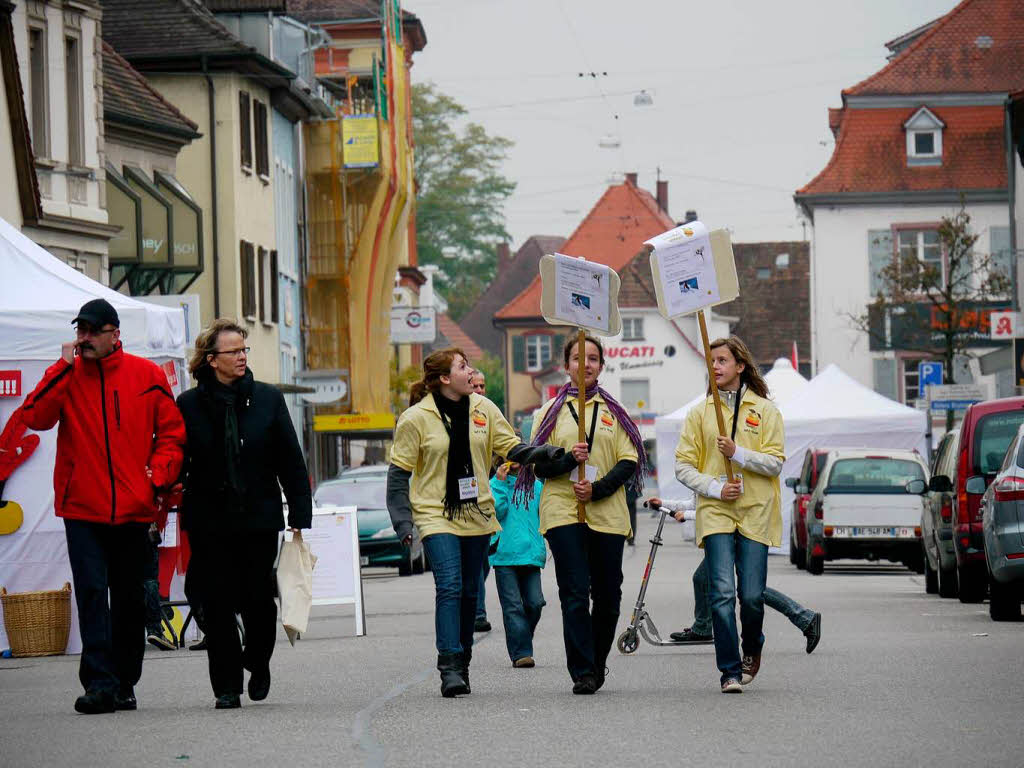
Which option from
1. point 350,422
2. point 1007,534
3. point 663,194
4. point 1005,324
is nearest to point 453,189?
point 663,194

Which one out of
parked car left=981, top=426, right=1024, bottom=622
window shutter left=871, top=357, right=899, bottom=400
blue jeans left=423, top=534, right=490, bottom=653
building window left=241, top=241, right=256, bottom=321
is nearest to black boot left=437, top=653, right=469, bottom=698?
blue jeans left=423, top=534, right=490, bottom=653

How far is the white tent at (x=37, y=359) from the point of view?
52.6ft

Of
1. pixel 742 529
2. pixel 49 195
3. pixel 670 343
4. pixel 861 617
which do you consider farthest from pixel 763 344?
pixel 742 529

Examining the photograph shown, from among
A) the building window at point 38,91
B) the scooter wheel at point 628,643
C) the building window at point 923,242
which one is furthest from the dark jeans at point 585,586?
the building window at point 923,242

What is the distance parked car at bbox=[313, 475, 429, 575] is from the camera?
30953 millimetres

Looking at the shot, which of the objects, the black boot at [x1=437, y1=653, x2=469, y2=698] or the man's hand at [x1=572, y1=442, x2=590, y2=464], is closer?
the man's hand at [x1=572, y1=442, x2=590, y2=464]

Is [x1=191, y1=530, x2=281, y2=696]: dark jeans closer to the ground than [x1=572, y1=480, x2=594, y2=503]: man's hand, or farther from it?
closer to the ground

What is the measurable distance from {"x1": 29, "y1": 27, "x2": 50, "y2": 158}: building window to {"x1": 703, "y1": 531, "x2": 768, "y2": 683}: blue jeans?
59.2 ft

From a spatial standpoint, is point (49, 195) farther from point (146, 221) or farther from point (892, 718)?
point (892, 718)

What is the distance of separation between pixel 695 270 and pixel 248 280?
3606 cm

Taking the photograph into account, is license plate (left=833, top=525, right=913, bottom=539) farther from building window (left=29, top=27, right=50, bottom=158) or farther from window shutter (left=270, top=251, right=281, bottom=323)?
window shutter (left=270, top=251, right=281, bottom=323)

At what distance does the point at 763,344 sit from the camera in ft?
313

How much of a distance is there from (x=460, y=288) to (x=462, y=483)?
326 ft

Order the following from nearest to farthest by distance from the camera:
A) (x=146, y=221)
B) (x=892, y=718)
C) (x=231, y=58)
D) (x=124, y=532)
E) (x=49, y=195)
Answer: (x=892, y=718) → (x=124, y=532) → (x=49, y=195) → (x=146, y=221) → (x=231, y=58)
